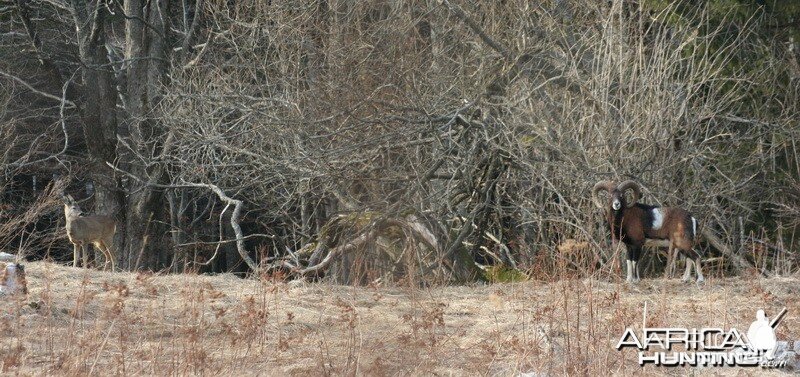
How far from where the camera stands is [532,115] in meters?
14.7

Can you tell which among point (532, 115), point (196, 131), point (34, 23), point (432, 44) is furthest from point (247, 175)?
point (34, 23)

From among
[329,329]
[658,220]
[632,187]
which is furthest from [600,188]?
[329,329]

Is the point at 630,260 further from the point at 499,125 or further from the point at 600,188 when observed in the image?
the point at 499,125

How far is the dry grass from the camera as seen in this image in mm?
7734

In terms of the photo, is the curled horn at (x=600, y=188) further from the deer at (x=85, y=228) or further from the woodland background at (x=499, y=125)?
the deer at (x=85, y=228)

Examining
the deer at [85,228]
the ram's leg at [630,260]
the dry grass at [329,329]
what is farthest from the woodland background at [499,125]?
the dry grass at [329,329]

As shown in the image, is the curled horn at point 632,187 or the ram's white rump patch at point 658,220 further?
the curled horn at point 632,187

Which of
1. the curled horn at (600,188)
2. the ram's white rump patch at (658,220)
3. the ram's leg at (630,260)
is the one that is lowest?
the ram's leg at (630,260)

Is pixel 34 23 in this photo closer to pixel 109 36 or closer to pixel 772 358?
pixel 109 36

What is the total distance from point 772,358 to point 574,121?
661cm

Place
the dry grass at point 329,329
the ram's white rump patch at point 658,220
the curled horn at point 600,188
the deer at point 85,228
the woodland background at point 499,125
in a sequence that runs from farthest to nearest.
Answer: the deer at point 85,228 < the woodland background at point 499,125 < the curled horn at point 600,188 < the ram's white rump patch at point 658,220 < the dry grass at point 329,329

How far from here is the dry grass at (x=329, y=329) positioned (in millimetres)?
7734

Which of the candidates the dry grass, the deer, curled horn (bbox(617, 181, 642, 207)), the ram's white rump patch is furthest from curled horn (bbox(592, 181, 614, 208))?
the deer

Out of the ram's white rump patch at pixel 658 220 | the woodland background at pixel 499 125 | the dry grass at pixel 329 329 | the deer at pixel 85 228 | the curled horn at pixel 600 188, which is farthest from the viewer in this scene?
the deer at pixel 85 228
